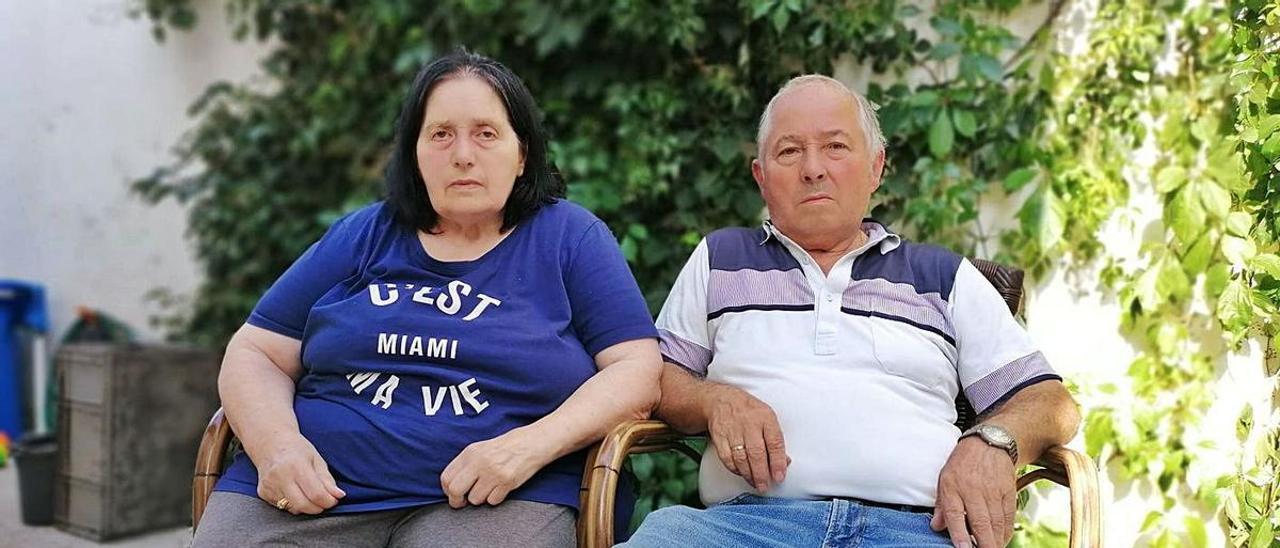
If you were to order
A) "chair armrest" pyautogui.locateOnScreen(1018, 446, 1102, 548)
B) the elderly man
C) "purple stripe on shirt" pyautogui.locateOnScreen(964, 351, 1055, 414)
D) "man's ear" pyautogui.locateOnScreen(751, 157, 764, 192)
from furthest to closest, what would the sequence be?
"man's ear" pyautogui.locateOnScreen(751, 157, 764, 192)
"purple stripe on shirt" pyautogui.locateOnScreen(964, 351, 1055, 414)
the elderly man
"chair armrest" pyautogui.locateOnScreen(1018, 446, 1102, 548)

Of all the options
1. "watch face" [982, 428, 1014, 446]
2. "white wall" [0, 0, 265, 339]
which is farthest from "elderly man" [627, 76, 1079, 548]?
"white wall" [0, 0, 265, 339]

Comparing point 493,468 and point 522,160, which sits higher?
point 522,160

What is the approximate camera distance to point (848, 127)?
2.00 m

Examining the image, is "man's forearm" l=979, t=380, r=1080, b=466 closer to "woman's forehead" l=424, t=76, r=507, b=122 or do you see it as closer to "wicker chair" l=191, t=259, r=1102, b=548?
"wicker chair" l=191, t=259, r=1102, b=548

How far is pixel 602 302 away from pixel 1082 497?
846 millimetres

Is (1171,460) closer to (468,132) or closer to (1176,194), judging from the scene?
(1176,194)

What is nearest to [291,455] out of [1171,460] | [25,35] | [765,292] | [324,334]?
[324,334]

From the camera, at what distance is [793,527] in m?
1.78

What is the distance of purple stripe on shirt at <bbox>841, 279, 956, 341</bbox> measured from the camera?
1.95 m

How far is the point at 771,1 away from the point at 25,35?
13.1 ft

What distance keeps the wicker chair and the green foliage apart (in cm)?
47

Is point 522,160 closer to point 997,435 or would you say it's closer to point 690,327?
point 690,327

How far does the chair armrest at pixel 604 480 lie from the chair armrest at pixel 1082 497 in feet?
2.27

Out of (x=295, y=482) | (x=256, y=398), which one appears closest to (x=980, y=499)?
(x=295, y=482)
